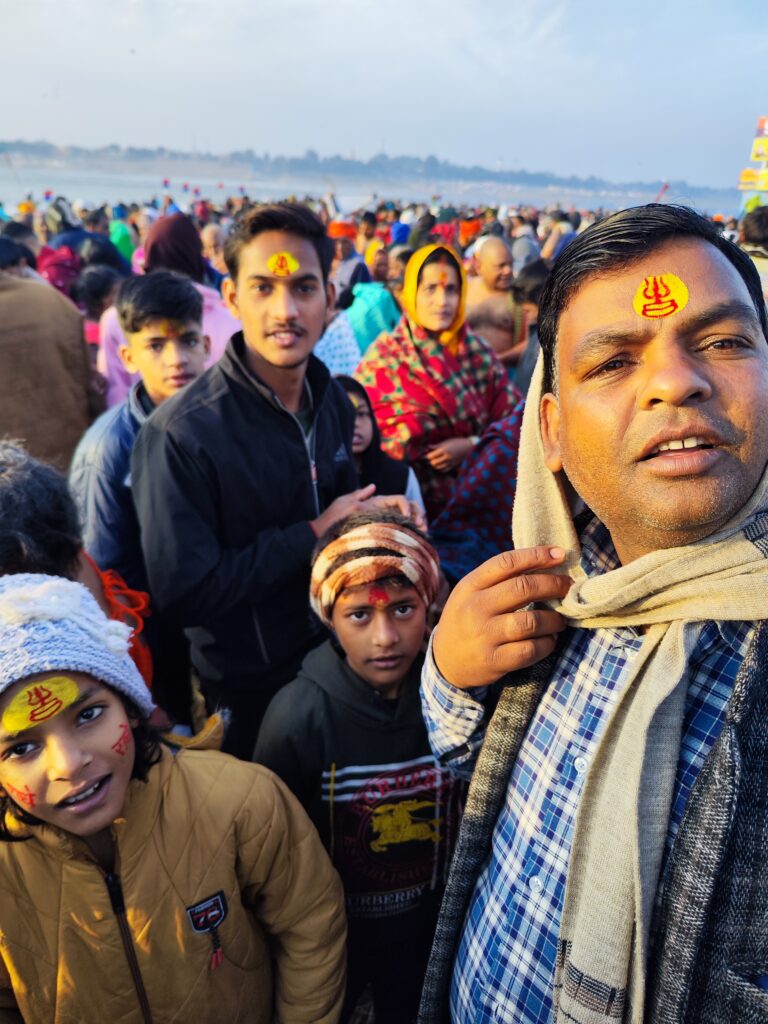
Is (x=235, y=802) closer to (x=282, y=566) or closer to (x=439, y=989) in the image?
(x=439, y=989)

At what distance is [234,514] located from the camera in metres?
2.28

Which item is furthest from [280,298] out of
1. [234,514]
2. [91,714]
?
[91,714]

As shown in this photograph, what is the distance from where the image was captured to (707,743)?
96 centimetres

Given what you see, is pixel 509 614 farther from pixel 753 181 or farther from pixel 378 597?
pixel 753 181

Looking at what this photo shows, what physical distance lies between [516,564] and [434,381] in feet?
8.59

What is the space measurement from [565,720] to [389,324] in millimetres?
4928

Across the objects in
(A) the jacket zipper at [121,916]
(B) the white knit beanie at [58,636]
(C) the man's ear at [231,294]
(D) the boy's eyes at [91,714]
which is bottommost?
(A) the jacket zipper at [121,916]

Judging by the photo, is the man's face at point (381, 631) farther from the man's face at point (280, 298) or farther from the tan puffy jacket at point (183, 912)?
the man's face at point (280, 298)

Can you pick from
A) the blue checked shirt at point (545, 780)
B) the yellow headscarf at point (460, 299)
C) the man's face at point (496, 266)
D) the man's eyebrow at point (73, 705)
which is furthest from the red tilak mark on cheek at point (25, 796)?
the man's face at point (496, 266)

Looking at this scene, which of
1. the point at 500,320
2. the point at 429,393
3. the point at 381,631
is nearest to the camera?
the point at 381,631

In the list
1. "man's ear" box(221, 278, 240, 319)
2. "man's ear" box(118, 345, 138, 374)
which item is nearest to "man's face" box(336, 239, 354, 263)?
"man's ear" box(118, 345, 138, 374)

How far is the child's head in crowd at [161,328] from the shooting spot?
9.73 feet

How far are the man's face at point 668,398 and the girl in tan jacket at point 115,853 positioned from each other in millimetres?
1140

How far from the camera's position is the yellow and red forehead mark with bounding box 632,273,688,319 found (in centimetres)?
94
